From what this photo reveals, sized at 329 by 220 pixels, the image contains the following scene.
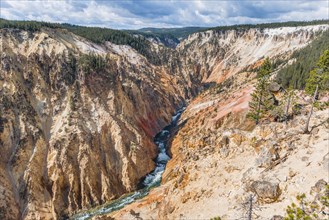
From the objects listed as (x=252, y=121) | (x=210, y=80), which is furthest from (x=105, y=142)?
(x=210, y=80)

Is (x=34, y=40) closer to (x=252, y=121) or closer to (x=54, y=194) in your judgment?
(x=54, y=194)

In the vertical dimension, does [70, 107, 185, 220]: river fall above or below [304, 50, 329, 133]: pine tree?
below

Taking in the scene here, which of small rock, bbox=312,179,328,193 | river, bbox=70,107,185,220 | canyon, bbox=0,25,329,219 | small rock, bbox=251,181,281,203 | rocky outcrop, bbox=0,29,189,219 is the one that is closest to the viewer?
small rock, bbox=312,179,328,193

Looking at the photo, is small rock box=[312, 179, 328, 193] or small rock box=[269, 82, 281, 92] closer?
small rock box=[312, 179, 328, 193]

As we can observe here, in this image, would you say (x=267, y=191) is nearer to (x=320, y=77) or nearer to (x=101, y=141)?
(x=320, y=77)

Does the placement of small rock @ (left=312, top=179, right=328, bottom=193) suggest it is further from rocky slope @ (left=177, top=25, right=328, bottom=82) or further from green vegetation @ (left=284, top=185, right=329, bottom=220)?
rocky slope @ (left=177, top=25, right=328, bottom=82)

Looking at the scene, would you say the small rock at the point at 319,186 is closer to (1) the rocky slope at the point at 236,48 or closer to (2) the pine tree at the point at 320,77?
(2) the pine tree at the point at 320,77

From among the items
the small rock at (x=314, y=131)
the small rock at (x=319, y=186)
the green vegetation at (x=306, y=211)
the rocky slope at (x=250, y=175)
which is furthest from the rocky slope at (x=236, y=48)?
the green vegetation at (x=306, y=211)

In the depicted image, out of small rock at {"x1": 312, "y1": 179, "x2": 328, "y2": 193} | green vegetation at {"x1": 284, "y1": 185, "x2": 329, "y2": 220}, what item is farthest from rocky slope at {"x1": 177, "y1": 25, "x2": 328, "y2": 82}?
green vegetation at {"x1": 284, "y1": 185, "x2": 329, "y2": 220}
